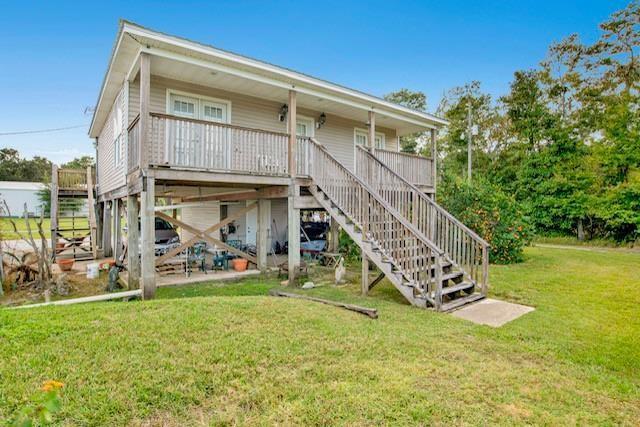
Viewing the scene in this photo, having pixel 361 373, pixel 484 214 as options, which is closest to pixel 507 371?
pixel 361 373

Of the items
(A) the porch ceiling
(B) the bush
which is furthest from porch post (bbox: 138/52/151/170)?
(B) the bush

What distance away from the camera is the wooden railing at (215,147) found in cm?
706

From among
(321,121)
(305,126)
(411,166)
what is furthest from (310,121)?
(411,166)

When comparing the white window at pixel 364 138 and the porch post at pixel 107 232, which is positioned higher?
the white window at pixel 364 138

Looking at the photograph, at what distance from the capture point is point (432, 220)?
7738mm

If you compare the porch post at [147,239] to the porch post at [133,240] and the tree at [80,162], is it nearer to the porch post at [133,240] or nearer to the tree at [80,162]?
the porch post at [133,240]

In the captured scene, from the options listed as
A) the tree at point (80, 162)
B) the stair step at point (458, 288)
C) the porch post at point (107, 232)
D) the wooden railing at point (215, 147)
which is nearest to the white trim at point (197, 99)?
the wooden railing at point (215, 147)

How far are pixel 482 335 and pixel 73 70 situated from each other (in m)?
26.0

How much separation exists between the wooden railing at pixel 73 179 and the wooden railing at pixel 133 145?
782cm

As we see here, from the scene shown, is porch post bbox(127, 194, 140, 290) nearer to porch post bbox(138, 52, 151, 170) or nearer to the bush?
porch post bbox(138, 52, 151, 170)

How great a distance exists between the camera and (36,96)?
25688mm

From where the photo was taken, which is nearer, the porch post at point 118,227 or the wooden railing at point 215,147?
the wooden railing at point 215,147

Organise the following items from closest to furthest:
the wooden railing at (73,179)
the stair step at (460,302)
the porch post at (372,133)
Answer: the stair step at (460,302), the porch post at (372,133), the wooden railing at (73,179)

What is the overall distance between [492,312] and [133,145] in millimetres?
7887
